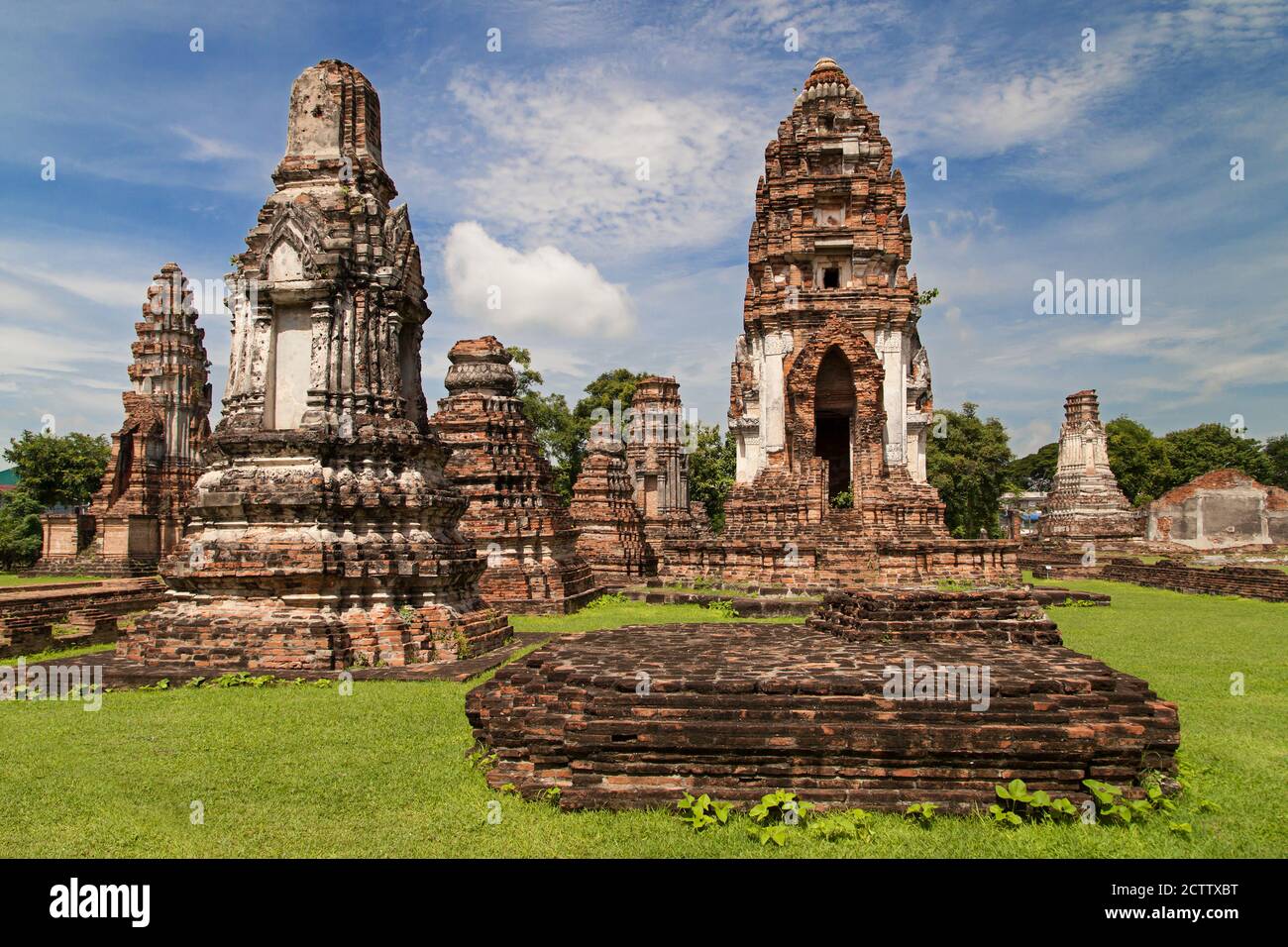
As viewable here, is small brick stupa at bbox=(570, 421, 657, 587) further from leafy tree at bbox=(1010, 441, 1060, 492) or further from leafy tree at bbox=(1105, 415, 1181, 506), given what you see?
leafy tree at bbox=(1010, 441, 1060, 492)

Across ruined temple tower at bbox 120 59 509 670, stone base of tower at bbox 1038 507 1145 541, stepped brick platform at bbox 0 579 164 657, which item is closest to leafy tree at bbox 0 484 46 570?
stepped brick platform at bbox 0 579 164 657

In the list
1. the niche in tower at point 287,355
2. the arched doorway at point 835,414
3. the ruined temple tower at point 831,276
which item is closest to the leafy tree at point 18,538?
the ruined temple tower at point 831,276

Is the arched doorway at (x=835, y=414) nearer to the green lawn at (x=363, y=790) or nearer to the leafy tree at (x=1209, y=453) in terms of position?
the green lawn at (x=363, y=790)

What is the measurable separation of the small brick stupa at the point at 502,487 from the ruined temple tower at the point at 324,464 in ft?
18.6

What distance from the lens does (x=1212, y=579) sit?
21.4m

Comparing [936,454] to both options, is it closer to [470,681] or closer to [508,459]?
[508,459]

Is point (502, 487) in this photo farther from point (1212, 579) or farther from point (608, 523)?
point (1212, 579)

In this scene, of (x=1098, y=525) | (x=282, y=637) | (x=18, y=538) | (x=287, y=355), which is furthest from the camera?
(x=1098, y=525)

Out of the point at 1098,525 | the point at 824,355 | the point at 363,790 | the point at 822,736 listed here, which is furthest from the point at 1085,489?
the point at 363,790

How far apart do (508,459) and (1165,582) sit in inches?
729

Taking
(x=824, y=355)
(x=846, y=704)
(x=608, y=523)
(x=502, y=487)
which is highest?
(x=824, y=355)

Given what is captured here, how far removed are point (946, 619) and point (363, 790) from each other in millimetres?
5597

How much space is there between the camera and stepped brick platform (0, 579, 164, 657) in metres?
11.2

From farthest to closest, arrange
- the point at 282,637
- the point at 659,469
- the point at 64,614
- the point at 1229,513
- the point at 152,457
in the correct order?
the point at 1229,513 → the point at 659,469 → the point at 152,457 → the point at 64,614 → the point at 282,637
